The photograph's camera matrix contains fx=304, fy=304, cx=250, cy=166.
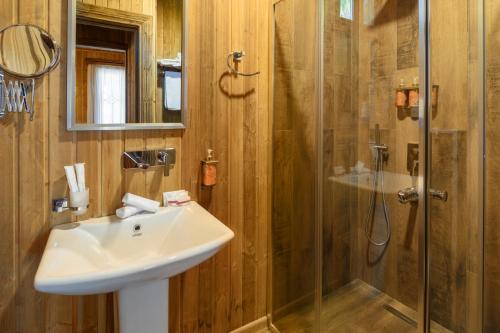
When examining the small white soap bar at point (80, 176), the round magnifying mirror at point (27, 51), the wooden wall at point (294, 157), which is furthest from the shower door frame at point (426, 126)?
the round magnifying mirror at point (27, 51)

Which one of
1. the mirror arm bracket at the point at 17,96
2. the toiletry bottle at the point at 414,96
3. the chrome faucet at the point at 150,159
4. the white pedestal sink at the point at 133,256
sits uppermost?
the toiletry bottle at the point at 414,96

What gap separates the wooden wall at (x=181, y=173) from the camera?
1.19m

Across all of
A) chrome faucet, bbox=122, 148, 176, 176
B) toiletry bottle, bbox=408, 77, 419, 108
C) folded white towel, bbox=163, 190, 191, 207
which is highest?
toiletry bottle, bbox=408, 77, 419, 108

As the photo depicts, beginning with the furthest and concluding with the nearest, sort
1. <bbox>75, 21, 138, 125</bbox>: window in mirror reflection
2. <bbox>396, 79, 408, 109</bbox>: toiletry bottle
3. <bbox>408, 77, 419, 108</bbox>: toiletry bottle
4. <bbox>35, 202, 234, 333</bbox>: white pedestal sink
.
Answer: <bbox>396, 79, 408, 109</bbox>: toiletry bottle → <bbox>408, 77, 419, 108</bbox>: toiletry bottle → <bbox>75, 21, 138, 125</bbox>: window in mirror reflection → <bbox>35, 202, 234, 333</bbox>: white pedestal sink

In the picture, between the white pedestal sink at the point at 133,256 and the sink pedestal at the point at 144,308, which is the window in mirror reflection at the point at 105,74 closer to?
the white pedestal sink at the point at 133,256

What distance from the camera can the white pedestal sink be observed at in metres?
0.89

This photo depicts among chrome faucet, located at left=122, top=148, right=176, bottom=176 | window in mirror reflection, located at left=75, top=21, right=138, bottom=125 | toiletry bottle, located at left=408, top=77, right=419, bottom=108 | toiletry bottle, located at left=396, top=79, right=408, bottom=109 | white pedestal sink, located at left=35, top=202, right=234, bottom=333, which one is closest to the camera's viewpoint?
white pedestal sink, located at left=35, top=202, right=234, bottom=333

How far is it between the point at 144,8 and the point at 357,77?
1.19 meters

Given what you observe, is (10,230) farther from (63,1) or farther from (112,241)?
(63,1)

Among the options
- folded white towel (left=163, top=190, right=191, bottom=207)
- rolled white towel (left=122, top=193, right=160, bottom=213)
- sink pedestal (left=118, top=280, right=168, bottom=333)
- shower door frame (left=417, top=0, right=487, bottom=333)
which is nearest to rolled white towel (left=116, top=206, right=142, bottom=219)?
rolled white towel (left=122, top=193, right=160, bottom=213)

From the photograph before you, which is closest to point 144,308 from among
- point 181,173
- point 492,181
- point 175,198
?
point 175,198

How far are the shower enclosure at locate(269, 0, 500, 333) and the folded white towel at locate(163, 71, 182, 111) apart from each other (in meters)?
0.59

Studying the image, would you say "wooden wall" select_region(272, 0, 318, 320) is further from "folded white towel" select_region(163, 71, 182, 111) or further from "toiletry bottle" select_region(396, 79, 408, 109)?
"folded white towel" select_region(163, 71, 182, 111)

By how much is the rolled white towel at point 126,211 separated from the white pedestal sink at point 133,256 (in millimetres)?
22
